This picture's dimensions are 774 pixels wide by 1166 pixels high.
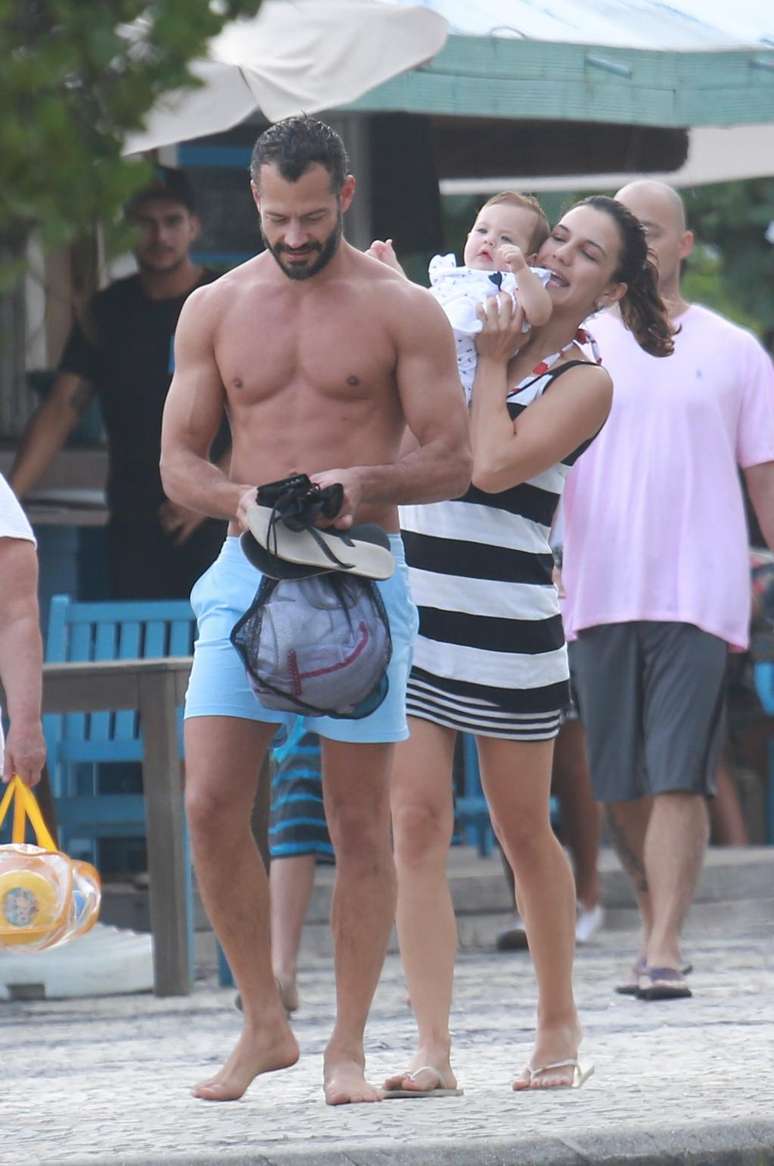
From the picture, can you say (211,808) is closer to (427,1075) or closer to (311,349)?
(427,1075)

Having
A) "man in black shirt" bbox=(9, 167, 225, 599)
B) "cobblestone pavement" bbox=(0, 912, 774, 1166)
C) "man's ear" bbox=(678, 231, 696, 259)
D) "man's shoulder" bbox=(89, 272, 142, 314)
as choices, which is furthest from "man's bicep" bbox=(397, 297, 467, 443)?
"man's shoulder" bbox=(89, 272, 142, 314)

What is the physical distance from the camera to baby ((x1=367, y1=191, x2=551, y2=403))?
5742mm

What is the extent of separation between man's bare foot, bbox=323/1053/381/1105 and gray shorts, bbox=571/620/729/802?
240cm

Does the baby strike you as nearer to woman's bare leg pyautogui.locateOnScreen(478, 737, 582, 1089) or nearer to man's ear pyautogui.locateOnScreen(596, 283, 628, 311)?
man's ear pyautogui.locateOnScreen(596, 283, 628, 311)

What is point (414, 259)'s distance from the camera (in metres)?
11.5

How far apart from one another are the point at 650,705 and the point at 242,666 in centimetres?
269

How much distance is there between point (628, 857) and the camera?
26.6ft

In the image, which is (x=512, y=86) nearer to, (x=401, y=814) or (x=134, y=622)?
(x=134, y=622)

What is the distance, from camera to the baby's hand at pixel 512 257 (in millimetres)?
5746

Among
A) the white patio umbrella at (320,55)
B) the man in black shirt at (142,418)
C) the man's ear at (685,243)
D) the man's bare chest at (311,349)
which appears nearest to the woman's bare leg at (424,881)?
the man's bare chest at (311,349)

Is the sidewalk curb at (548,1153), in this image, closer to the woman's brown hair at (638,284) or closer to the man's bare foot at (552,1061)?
the man's bare foot at (552,1061)

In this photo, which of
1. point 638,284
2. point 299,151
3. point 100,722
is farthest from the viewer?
point 100,722

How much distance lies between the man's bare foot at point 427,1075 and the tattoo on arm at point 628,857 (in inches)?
99.5

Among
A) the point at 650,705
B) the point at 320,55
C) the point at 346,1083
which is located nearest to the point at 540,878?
the point at 346,1083
